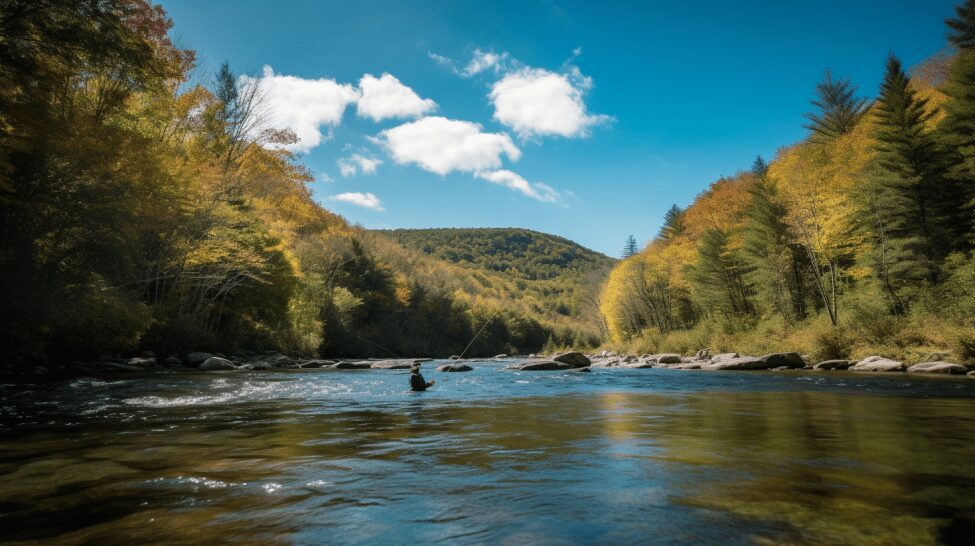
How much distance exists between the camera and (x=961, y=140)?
797 inches

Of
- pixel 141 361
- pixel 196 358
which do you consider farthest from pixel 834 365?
pixel 141 361

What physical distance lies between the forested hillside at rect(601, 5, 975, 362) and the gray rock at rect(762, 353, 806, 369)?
3.03ft

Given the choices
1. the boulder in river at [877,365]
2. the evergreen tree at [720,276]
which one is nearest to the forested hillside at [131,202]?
the boulder in river at [877,365]

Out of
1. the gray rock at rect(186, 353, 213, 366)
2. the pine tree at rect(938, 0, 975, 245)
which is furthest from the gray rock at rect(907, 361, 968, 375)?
the gray rock at rect(186, 353, 213, 366)

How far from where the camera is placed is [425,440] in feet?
18.1

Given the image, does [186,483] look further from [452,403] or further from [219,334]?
[219,334]

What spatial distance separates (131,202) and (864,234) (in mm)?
29903

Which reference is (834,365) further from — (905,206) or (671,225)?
(671,225)

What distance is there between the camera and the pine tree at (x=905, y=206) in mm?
20281

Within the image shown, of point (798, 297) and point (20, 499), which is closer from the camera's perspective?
point (20, 499)

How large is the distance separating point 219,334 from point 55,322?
55.2 feet

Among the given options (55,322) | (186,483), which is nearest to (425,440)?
(186,483)

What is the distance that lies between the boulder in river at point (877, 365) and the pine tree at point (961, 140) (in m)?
6.66

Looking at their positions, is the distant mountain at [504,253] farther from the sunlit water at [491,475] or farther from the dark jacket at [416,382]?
the sunlit water at [491,475]
